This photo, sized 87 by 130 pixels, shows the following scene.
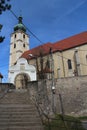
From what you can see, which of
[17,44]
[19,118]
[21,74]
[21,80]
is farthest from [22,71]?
[19,118]

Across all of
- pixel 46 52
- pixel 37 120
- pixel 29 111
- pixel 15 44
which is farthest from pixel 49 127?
pixel 15 44

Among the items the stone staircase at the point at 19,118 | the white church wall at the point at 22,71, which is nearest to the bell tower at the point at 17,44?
the white church wall at the point at 22,71

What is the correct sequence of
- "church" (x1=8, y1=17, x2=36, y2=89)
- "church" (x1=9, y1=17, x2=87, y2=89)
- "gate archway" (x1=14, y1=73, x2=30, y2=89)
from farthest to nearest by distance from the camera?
"gate archway" (x1=14, y1=73, x2=30, y2=89)
"church" (x1=8, y1=17, x2=36, y2=89)
"church" (x1=9, y1=17, x2=87, y2=89)

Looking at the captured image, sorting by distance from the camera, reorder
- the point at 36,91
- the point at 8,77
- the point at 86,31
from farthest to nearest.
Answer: the point at 86,31
the point at 8,77
the point at 36,91

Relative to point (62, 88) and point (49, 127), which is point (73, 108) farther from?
point (49, 127)

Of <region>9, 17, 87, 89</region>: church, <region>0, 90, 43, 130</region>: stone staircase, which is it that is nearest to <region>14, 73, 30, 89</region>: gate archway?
<region>9, 17, 87, 89</region>: church

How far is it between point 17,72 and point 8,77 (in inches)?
81.0

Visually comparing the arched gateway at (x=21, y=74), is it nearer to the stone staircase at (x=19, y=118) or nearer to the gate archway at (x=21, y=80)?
the gate archway at (x=21, y=80)

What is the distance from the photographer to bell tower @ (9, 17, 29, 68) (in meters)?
42.8

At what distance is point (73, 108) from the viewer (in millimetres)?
18859

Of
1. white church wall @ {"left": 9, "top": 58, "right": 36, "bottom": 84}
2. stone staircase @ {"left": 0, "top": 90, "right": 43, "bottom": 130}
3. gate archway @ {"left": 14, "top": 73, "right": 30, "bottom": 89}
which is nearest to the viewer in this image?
stone staircase @ {"left": 0, "top": 90, "right": 43, "bottom": 130}

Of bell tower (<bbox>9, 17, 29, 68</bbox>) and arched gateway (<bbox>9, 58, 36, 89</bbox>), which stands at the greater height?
bell tower (<bbox>9, 17, 29, 68</bbox>)

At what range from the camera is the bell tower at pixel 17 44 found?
42812mm

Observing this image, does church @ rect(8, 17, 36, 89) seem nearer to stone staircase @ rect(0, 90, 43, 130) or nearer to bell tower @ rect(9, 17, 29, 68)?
bell tower @ rect(9, 17, 29, 68)
